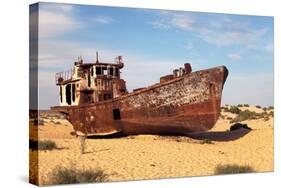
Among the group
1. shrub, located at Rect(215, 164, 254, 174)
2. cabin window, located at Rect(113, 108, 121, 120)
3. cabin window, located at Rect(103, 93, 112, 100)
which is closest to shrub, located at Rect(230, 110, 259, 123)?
shrub, located at Rect(215, 164, 254, 174)

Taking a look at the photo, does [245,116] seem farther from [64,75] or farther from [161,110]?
[64,75]

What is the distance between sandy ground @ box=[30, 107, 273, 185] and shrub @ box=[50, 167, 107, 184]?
0.30ft

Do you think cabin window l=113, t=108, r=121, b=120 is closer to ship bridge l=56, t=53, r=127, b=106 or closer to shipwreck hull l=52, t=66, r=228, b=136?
shipwreck hull l=52, t=66, r=228, b=136

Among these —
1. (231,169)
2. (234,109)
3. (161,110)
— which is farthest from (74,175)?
(234,109)

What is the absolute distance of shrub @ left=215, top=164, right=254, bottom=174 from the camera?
1588cm

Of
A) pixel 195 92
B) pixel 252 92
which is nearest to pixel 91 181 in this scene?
pixel 195 92

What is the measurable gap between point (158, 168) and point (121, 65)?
2153 millimetres

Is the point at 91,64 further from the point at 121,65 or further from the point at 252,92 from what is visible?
the point at 252,92

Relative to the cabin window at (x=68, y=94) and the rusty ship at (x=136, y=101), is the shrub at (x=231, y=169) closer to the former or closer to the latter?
the rusty ship at (x=136, y=101)

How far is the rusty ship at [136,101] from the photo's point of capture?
14.6 m

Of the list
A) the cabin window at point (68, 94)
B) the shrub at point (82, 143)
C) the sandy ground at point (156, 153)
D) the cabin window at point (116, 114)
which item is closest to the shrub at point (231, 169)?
the sandy ground at point (156, 153)

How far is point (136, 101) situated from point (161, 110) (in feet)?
2.06

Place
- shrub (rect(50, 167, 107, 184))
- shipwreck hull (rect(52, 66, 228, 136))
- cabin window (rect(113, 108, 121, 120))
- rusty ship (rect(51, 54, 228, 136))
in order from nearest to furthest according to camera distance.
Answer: shrub (rect(50, 167, 107, 184)) < rusty ship (rect(51, 54, 228, 136)) < shipwreck hull (rect(52, 66, 228, 136)) < cabin window (rect(113, 108, 121, 120))

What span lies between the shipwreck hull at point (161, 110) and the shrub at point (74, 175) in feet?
2.58
